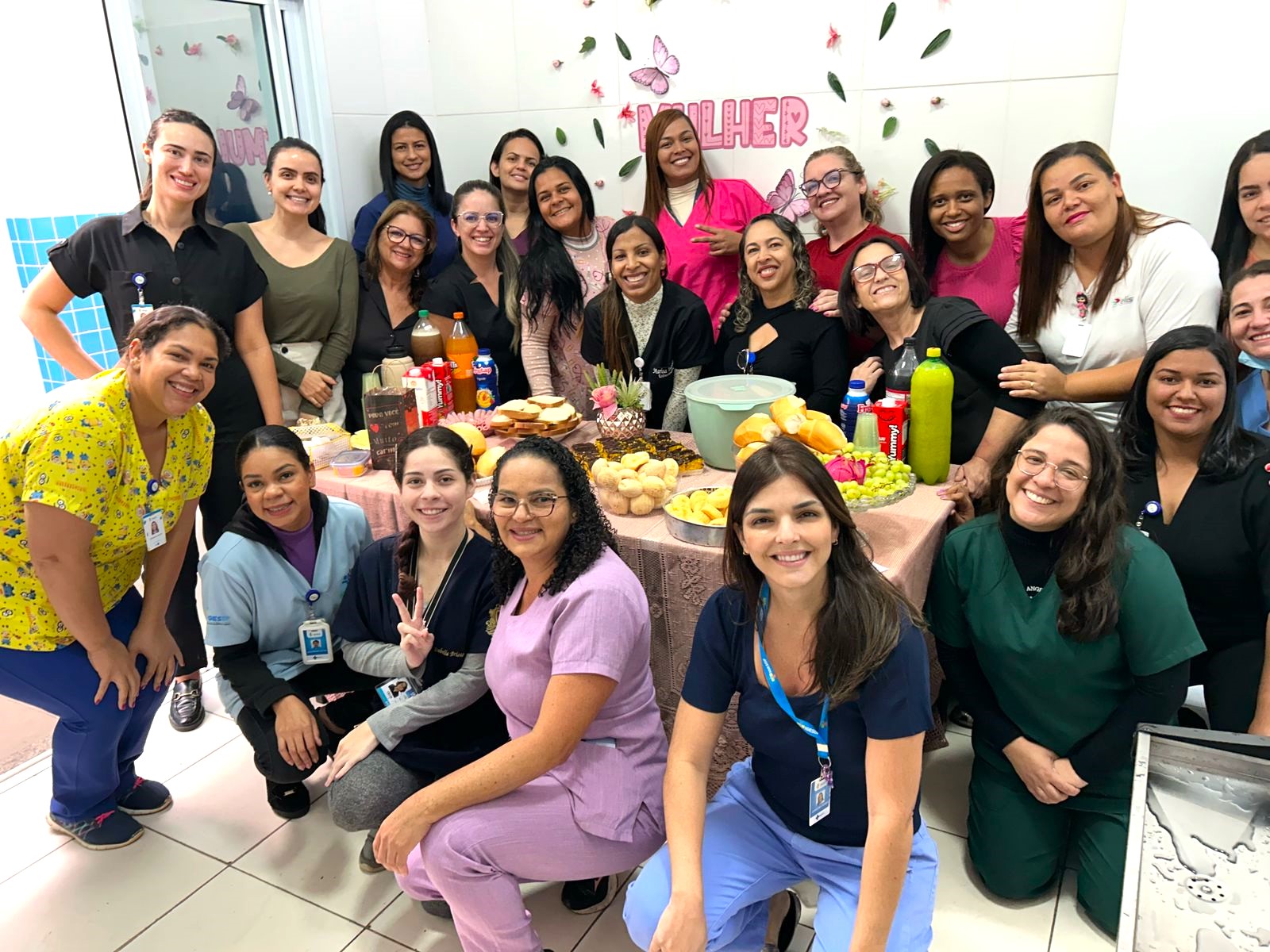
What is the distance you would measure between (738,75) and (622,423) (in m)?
1.86

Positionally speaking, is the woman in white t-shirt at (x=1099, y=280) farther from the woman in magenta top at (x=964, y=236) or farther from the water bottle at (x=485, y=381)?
the water bottle at (x=485, y=381)

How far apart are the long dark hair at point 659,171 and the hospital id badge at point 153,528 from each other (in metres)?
2.17

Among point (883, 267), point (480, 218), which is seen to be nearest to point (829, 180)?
point (883, 267)

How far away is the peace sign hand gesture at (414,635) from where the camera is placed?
1920 millimetres

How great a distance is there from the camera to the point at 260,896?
2.05 m

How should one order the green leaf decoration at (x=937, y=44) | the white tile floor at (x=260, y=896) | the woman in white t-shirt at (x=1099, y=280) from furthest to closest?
1. the green leaf decoration at (x=937, y=44)
2. the woman in white t-shirt at (x=1099, y=280)
3. the white tile floor at (x=260, y=896)

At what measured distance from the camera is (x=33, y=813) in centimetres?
235

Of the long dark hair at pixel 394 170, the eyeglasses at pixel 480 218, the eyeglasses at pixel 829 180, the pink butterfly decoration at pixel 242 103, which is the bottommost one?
the eyeglasses at pixel 480 218

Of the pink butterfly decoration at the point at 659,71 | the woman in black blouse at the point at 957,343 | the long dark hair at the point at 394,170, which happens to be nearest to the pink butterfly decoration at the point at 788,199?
the pink butterfly decoration at the point at 659,71

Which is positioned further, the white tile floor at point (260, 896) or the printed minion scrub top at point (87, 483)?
→ the white tile floor at point (260, 896)

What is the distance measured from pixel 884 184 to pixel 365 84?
2397 mm

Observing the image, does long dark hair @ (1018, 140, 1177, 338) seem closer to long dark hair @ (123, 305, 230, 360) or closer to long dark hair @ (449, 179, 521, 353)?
long dark hair @ (449, 179, 521, 353)

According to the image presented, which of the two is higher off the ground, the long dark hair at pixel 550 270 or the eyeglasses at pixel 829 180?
the eyeglasses at pixel 829 180

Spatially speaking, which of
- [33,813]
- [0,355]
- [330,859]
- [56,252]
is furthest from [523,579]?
[0,355]
